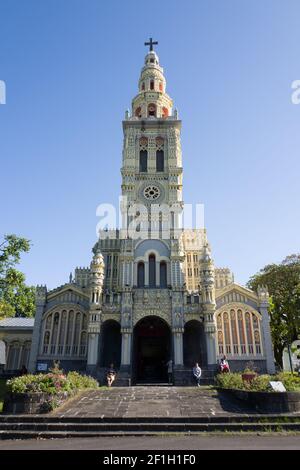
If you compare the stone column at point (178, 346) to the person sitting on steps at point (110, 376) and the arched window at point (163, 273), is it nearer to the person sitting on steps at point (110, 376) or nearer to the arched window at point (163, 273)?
the arched window at point (163, 273)

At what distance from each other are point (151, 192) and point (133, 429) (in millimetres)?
27901

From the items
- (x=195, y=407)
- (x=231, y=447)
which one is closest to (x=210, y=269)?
(x=195, y=407)

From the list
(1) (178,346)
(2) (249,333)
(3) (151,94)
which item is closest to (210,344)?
(1) (178,346)

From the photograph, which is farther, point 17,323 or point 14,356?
point 17,323

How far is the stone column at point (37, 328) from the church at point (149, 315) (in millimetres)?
87

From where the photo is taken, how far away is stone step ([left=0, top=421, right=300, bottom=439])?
11688mm

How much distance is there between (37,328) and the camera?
102ft

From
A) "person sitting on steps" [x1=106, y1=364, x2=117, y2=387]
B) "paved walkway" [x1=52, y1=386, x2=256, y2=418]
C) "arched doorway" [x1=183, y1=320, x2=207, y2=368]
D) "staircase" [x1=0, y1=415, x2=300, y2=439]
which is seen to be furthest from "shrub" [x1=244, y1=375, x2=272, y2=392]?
"arched doorway" [x1=183, y1=320, x2=207, y2=368]

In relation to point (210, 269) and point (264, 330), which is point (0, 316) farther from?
point (264, 330)

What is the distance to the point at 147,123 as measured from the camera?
4103 cm

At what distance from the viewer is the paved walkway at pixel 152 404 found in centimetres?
1424

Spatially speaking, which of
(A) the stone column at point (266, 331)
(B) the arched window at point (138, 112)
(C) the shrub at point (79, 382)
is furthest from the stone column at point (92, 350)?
(B) the arched window at point (138, 112)

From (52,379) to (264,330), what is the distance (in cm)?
2031

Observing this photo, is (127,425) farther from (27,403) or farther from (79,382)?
(79,382)
